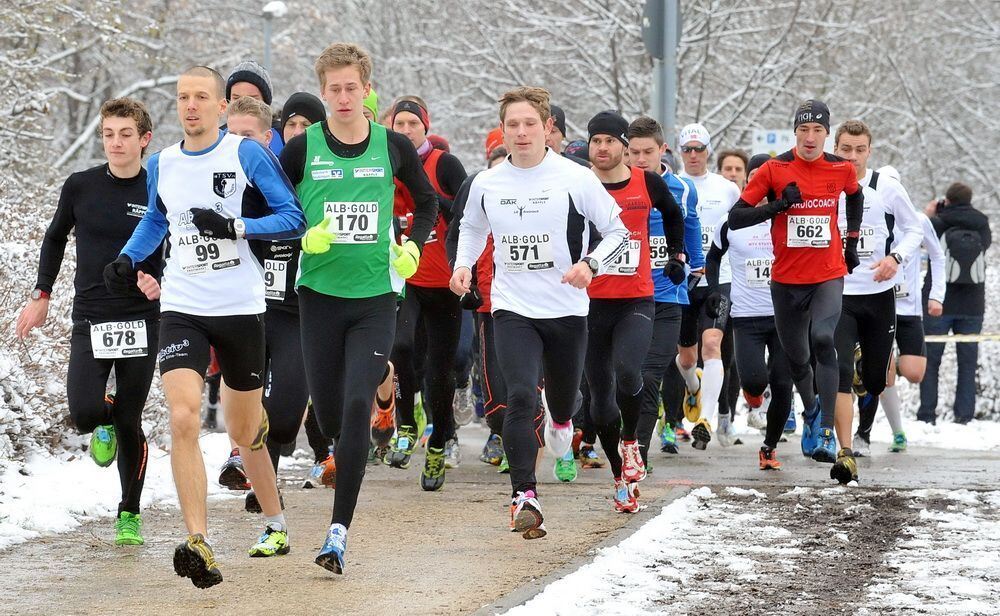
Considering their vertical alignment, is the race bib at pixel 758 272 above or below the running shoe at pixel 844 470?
above

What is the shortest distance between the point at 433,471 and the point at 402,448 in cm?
81

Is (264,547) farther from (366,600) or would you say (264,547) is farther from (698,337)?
(698,337)

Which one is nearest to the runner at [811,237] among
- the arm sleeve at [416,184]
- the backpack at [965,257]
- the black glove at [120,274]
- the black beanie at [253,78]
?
the black beanie at [253,78]

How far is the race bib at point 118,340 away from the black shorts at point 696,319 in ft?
18.4

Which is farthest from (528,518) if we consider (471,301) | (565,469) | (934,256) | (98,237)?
(934,256)

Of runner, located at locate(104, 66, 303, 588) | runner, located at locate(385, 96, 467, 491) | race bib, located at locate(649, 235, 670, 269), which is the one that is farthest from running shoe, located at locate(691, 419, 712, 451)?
runner, located at locate(104, 66, 303, 588)

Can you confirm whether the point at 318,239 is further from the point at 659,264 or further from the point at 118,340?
the point at 659,264

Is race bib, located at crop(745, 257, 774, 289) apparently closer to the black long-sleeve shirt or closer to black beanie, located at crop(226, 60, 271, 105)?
black beanie, located at crop(226, 60, 271, 105)

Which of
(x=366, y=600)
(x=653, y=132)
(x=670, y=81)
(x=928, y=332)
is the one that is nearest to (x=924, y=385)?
(x=928, y=332)

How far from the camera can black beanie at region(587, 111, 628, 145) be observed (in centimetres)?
891

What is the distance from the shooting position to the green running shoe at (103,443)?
7.60 m

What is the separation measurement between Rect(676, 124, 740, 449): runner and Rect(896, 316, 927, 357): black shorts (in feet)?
4.45

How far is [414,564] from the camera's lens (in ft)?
22.6

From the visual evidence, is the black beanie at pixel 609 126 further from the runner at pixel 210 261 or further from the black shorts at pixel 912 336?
the black shorts at pixel 912 336
